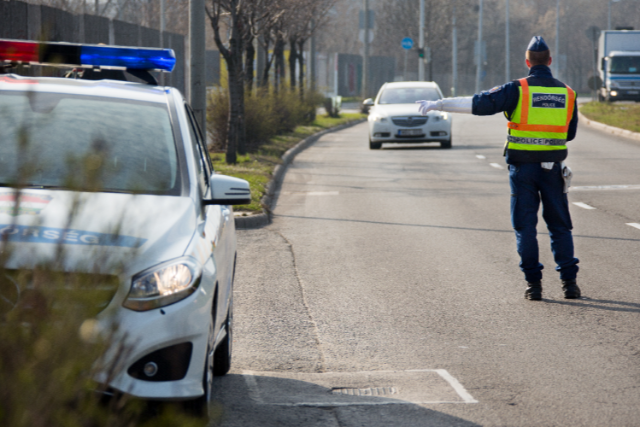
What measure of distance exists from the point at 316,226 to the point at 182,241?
745 cm

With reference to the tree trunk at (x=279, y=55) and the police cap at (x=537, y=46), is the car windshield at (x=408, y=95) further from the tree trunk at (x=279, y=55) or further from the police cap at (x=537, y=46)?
the police cap at (x=537, y=46)

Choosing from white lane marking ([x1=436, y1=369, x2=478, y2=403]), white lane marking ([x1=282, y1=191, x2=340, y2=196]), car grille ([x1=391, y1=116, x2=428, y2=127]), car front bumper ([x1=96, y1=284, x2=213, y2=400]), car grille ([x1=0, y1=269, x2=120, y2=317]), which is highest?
car grille ([x1=391, y1=116, x2=428, y2=127])

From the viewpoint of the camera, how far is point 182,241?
12.1 ft

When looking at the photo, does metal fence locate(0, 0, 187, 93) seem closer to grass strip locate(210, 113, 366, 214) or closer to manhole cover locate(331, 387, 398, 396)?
grass strip locate(210, 113, 366, 214)

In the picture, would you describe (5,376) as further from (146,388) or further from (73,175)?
(146,388)

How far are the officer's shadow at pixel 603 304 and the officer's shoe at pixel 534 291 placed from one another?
0.07 meters

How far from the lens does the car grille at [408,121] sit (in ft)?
76.7

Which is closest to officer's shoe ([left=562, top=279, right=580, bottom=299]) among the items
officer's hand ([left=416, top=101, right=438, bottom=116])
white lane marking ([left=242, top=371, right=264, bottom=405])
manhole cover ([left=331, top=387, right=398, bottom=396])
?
officer's hand ([left=416, top=101, right=438, bottom=116])

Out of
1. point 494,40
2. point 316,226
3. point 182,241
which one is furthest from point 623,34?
point 494,40

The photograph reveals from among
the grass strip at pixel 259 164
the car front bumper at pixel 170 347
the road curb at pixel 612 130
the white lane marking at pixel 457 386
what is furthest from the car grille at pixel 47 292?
the road curb at pixel 612 130

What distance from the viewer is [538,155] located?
276 inches

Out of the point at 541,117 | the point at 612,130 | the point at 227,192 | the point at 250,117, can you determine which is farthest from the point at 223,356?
the point at 612,130

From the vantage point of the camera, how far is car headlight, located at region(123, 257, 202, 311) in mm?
3400

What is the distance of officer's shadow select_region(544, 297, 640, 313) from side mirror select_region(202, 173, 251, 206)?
3248 millimetres
